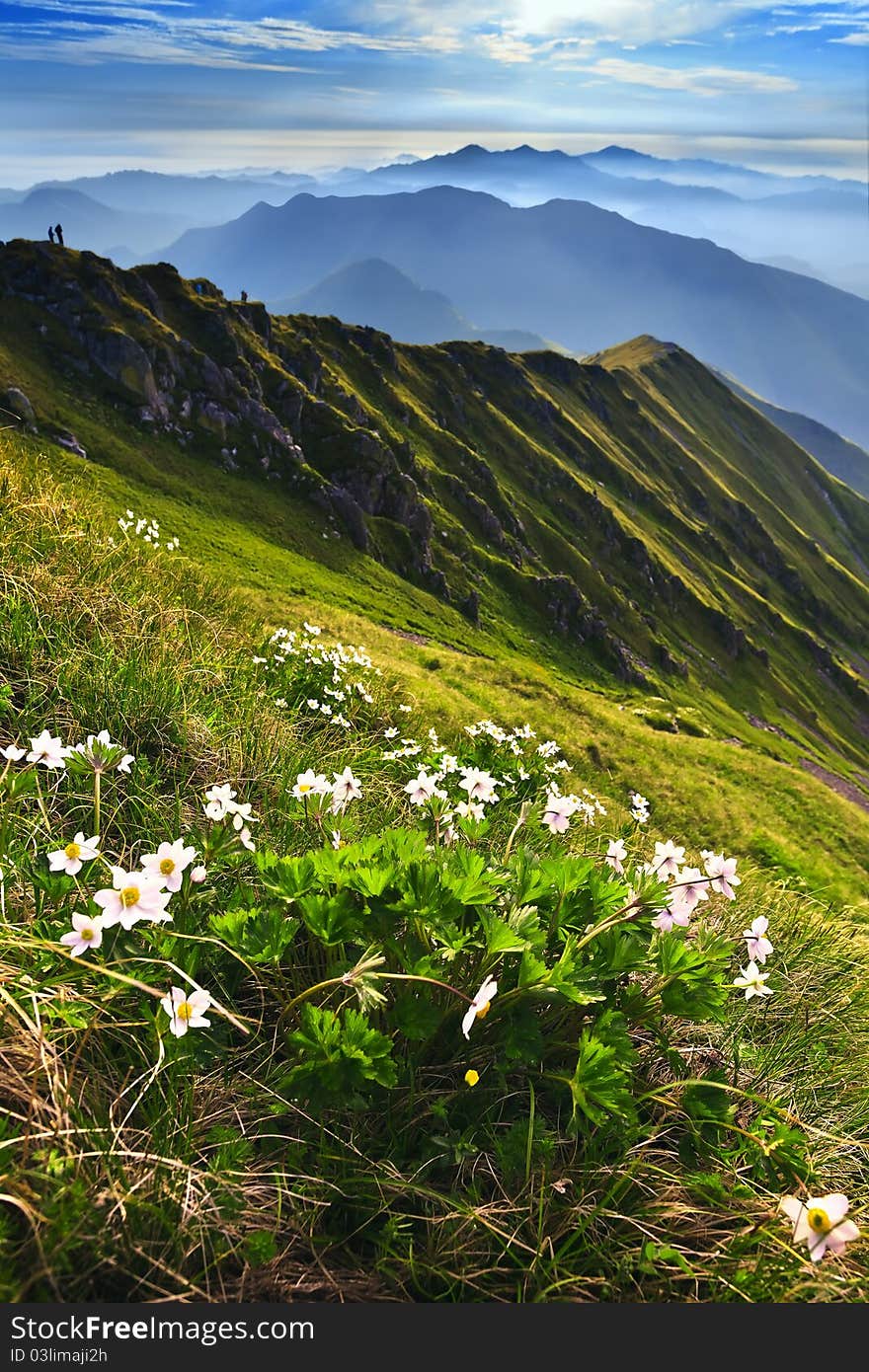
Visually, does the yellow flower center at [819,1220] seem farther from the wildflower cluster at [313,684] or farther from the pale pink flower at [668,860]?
the wildflower cluster at [313,684]

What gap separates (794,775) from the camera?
1528 inches

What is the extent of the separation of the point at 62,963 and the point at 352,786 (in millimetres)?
1780

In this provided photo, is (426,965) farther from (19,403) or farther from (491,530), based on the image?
(491,530)

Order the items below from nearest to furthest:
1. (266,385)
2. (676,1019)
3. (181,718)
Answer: (676,1019), (181,718), (266,385)

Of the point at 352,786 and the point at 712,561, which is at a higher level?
the point at 352,786

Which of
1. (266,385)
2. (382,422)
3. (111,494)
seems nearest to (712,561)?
(382,422)

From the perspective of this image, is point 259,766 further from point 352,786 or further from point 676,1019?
point 676,1019

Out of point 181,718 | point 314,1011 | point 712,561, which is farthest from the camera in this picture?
point 712,561

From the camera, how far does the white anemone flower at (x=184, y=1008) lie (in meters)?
2.38

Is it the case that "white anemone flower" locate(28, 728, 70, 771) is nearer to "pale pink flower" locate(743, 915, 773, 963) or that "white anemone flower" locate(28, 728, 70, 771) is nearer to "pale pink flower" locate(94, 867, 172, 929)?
"pale pink flower" locate(94, 867, 172, 929)

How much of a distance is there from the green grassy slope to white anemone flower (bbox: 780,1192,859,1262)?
1066 centimetres

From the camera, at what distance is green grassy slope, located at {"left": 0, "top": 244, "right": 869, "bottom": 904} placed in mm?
31578

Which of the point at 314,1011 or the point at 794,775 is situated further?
the point at 794,775

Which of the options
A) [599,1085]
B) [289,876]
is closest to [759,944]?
[599,1085]
